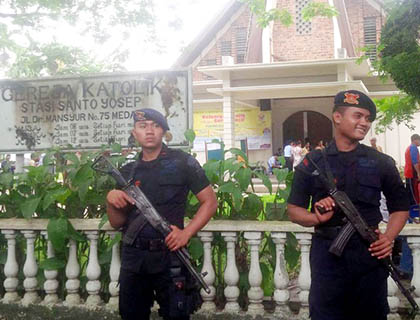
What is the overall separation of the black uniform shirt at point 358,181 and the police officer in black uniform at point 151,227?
0.57 meters

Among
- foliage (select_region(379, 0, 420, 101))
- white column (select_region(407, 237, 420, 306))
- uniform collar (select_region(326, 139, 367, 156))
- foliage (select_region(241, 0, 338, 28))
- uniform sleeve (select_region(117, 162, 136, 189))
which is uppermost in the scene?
foliage (select_region(241, 0, 338, 28))

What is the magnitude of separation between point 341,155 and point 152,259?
46.3 inches

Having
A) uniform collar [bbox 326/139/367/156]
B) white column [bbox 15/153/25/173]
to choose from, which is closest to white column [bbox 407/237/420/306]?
uniform collar [bbox 326/139/367/156]

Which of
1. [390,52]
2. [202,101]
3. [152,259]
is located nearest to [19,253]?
[152,259]

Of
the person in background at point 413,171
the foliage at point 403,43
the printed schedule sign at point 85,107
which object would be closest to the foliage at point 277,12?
the person in background at point 413,171

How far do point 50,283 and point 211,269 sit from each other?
1.29m

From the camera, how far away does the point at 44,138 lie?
16.7 ft

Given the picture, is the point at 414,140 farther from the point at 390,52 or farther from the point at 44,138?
the point at 44,138

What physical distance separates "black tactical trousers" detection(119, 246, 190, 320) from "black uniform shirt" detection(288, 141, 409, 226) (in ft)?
2.70

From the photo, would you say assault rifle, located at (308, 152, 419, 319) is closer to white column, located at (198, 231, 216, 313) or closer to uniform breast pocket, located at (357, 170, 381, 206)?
uniform breast pocket, located at (357, 170, 381, 206)

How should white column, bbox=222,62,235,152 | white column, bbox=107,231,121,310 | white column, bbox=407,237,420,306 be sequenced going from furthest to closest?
white column, bbox=222,62,235,152
white column, bbox=107,231,121,310
white column, bbox=407,237,420,306

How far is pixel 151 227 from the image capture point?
113 inches

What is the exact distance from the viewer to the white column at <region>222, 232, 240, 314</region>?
3.72 meters

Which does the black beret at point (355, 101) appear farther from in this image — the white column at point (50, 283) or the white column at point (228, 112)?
the white column at point (228, 112)
